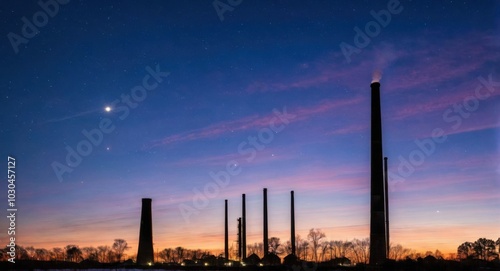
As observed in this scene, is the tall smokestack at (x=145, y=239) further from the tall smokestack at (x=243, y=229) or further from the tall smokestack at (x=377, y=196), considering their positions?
the tall smokestack at (x=377, y=196)

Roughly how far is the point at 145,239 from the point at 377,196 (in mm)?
24679

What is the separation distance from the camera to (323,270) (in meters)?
30.8

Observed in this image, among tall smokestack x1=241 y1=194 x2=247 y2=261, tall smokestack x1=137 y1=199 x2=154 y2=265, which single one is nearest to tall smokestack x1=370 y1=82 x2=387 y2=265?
tall smokestack x1=241 y1=194 x2=247 y2=261

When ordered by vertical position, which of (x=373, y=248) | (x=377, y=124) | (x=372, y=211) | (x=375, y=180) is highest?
(x=377, y=124)

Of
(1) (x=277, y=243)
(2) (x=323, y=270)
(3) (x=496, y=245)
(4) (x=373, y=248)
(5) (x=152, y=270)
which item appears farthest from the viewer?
(1) (x=277, y=243)

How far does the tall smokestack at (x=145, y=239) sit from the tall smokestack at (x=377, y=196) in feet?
77.5

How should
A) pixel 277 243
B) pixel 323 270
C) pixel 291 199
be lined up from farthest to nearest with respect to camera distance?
pixel 277 243 → pixel 291 199 → pixel 323 270

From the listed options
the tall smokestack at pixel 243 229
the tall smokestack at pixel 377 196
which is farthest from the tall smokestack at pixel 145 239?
the tall smokestack at pixel 377 196

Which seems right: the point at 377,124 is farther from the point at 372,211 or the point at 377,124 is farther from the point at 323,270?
the point at 323,270

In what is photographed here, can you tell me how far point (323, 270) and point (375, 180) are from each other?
787 cm

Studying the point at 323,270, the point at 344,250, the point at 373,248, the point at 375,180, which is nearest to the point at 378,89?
the point at 375,180

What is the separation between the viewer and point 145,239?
4844 cm

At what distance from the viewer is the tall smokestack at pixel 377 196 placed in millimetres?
34062

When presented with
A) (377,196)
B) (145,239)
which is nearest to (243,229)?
(145,239)
